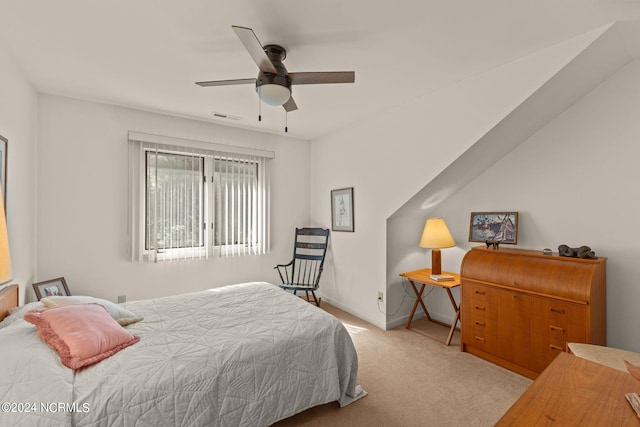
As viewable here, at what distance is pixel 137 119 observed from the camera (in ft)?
11.1

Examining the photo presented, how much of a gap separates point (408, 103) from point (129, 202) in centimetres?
339

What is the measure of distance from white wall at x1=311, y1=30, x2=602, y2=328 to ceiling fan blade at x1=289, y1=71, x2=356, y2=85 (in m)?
1.34

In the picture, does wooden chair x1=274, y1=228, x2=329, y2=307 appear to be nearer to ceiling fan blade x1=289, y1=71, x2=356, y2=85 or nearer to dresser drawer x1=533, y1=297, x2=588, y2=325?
dresser drawer x1=533, y1=297, x2=588, y2=325

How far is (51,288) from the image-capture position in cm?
282

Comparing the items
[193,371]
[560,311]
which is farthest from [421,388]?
[193,371]

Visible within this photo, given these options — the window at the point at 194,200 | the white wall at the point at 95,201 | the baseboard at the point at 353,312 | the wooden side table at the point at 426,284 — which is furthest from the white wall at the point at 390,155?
the white wall at the point at 95,201

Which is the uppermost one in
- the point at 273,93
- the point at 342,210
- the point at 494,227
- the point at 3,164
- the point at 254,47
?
the point at 254,47

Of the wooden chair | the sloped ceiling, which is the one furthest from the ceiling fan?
the wooden chair

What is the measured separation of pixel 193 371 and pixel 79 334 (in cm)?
64

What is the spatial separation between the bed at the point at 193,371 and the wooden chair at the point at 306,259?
6.11 feet

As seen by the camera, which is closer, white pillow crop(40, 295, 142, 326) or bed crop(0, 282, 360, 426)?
bed crop(0, 282, 360, 426)

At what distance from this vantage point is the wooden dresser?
2.15m

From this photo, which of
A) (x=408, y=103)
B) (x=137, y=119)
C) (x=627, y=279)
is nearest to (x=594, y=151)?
(x=627, y=279)

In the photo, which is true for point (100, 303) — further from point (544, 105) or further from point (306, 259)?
point (544, 105)
